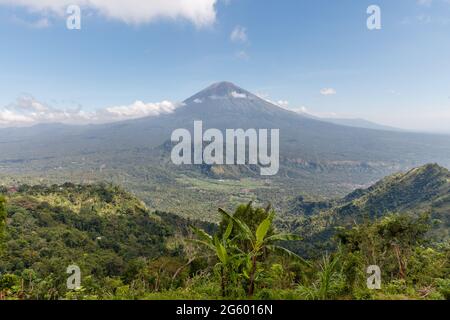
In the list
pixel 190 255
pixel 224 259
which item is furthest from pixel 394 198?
pixel 224 259

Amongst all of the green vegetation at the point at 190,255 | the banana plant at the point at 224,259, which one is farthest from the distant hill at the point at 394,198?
the banana plant at the point at 224,259

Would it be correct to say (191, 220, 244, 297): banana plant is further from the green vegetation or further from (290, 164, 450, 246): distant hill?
(290, 164, 450, 246): distant hill

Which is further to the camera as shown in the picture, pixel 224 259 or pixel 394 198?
pixel 394 198

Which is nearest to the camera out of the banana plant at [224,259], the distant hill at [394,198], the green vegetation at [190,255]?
the banana plant at [224,259]

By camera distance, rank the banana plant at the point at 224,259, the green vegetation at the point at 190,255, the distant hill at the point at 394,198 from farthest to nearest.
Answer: the distant hill at the point at 394,198 → the green vegetation at the point at 190,255 → the banana plant at the point at 224,259

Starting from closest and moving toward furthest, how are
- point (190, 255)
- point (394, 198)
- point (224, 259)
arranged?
point (224, 259) → point (190, 255) → point (394, 198)

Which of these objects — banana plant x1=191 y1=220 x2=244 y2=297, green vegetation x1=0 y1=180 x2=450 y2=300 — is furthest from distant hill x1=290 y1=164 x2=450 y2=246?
banana plant x1=191 y1=220 x2=244 y2=297

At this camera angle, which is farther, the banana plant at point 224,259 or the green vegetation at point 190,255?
the green vegetation at point 190,255

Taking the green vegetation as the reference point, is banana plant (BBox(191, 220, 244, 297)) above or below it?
above

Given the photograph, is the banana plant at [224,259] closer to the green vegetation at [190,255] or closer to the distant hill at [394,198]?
the green vegetation at [190,255]

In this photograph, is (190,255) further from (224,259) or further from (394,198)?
(394,198)

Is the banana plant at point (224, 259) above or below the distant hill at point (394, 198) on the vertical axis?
above
